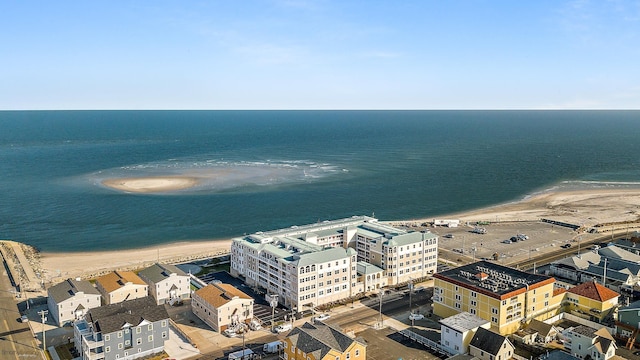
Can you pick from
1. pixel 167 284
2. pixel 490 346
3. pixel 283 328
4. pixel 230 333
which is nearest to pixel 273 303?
pixel 283 328

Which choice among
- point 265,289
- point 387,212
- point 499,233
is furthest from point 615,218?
point 265,289

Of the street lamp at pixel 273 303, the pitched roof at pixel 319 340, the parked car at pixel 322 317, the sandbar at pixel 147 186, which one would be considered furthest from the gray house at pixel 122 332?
the sandbar at pixel 147 186

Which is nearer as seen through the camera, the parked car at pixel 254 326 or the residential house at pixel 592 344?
the residential house at pixel 592 344

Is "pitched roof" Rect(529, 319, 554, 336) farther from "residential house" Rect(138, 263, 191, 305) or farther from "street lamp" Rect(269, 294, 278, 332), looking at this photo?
"residential house" Rect(138, 263, 191, 305)

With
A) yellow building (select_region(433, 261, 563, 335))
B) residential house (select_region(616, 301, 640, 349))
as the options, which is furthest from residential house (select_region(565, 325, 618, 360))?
yellow building (select_region(433, 261, 563, 335))

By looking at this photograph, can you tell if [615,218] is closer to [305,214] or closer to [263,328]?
[305,214]

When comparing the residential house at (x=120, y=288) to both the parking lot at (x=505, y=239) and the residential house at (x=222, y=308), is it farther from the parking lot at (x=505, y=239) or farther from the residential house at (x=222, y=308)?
the parking lot at (x=505, y=239)

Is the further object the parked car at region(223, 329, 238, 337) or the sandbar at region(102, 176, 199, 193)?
the sandbar at region(102, 176, 199, 193)
